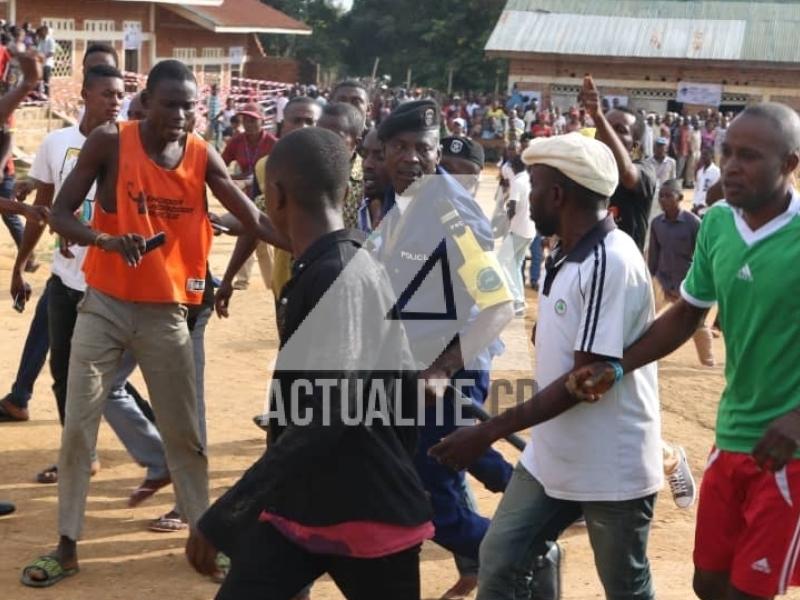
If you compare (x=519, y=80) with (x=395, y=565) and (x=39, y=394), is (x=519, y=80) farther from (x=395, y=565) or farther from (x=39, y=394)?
(x=395, y=565)

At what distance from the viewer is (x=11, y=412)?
754cm

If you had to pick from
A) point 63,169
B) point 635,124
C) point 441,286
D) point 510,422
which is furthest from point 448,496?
point 635,124

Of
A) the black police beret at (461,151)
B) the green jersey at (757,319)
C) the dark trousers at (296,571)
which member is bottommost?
the dark trousers at (296,571)

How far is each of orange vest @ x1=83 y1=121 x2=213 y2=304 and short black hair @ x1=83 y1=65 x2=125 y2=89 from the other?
1225 millimetres

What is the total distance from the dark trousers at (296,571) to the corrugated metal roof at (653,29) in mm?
41556

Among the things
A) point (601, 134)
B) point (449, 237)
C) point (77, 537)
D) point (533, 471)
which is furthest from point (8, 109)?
point (533, 471)

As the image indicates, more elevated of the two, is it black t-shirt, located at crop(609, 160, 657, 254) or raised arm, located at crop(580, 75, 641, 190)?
raised arm, located at crop(580, 75, 641, 190)

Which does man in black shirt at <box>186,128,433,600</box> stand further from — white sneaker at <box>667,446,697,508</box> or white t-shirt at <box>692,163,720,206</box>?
white t-shirt at <box>692,163,720,206</box>

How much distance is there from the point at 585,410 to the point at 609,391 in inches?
A: 3.8

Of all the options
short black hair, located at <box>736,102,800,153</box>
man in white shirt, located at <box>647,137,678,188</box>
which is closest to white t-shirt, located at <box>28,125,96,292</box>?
short black hair, located at <box>736,102,800,153</box>

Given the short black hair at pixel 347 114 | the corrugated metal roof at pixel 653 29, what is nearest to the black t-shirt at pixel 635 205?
the short black hair at pixel 347 114

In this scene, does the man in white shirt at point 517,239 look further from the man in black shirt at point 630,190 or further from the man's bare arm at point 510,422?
the man's bare arm at point 510,422

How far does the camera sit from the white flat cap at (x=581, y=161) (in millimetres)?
3797

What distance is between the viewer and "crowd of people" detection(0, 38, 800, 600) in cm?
328
